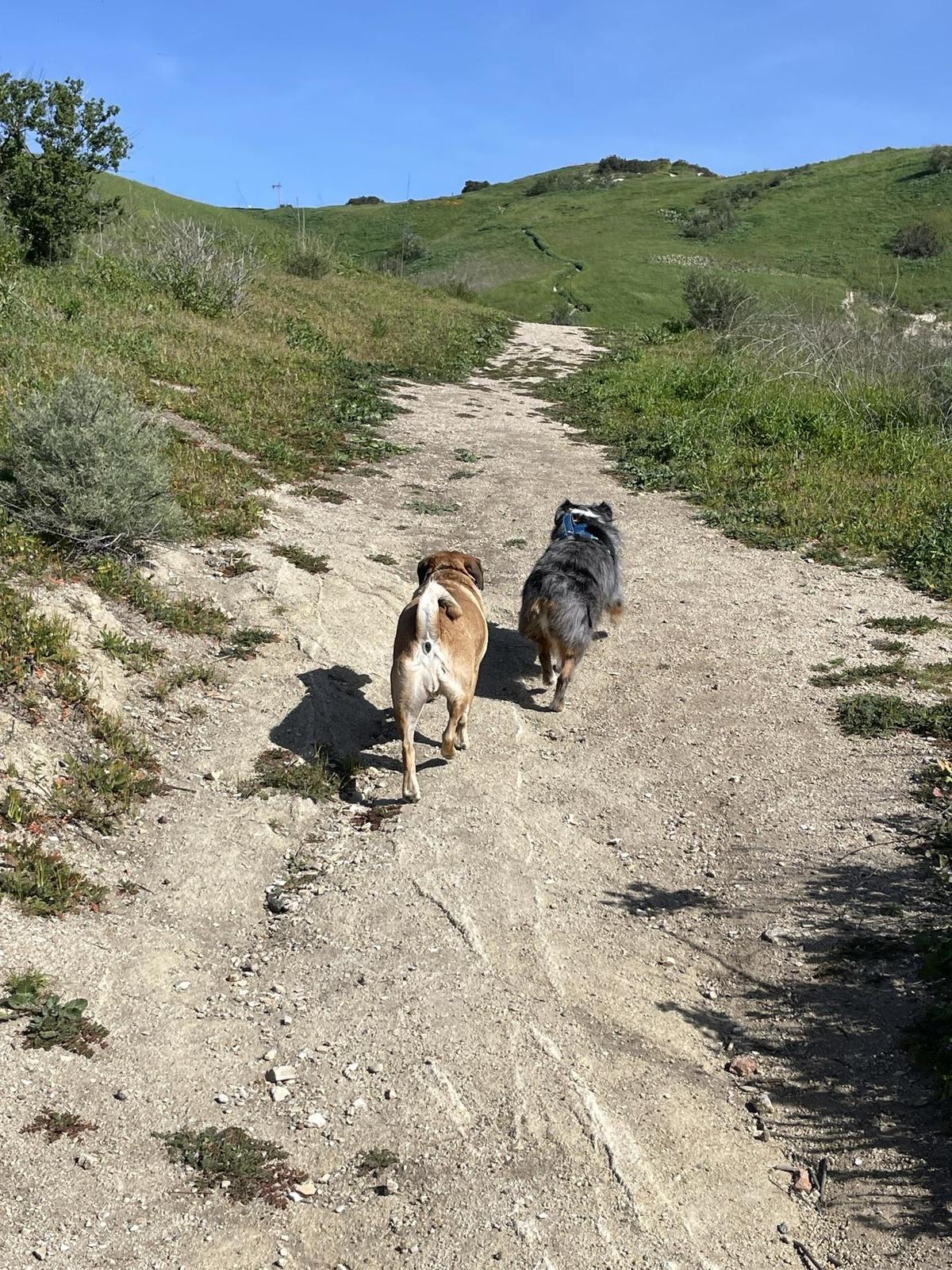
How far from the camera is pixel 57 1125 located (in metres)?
3.00

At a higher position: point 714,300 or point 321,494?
point 714,300

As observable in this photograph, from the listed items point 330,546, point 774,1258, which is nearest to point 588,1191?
point 774,1258

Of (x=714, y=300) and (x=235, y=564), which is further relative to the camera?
(x=714, y=300)

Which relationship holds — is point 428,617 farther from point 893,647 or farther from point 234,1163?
point 893,647

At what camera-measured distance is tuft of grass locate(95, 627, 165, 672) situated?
19.4 feet

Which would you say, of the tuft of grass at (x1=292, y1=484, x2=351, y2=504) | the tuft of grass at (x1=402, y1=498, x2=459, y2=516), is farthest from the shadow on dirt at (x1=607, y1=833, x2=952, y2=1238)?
the tuft of grass at (x1=292, y1=484, x2=351, y2=504)

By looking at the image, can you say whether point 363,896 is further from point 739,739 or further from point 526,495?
point 526,495

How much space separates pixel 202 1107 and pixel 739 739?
13.3 ft

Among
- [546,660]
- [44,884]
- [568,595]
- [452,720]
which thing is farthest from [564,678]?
[44,884]

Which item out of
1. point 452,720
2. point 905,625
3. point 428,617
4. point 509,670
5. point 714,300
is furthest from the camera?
point 714,300

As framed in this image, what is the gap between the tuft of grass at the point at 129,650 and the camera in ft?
19.4

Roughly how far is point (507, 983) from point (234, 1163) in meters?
1.33

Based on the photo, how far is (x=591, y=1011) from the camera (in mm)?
3867

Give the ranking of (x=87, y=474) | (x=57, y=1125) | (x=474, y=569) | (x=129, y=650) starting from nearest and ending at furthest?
1. (x=57, y=1125)
2. (x=129, y=650)
3. (x=474, y=569)
4. (x=87, y=474)
